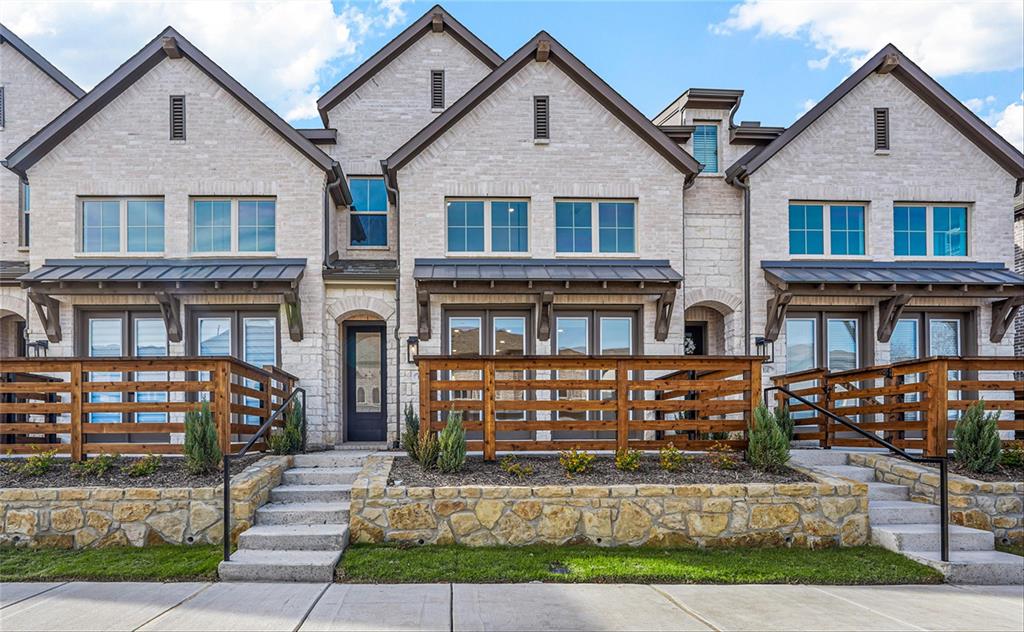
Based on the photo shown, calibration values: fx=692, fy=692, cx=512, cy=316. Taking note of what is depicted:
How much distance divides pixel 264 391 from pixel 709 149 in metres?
9.75

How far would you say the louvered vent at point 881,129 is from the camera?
43.5 ft

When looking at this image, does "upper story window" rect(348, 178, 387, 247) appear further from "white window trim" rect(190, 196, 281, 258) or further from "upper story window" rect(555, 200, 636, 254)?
"upper story window" rect(555, 200, 636, 254)

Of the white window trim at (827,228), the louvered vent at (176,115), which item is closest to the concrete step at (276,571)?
the louvered vent at (176,115)

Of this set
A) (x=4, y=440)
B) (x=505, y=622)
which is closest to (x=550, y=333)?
(x=505, y=622)

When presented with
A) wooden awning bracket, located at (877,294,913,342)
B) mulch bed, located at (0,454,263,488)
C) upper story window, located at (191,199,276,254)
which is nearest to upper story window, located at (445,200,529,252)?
upper story window, located at (191,199,276,254)

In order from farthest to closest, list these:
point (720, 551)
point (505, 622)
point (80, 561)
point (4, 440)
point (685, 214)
→ point (685, 214)
point (4, 440)
point (720, 551)
point (80, 561)
point (505, 622)

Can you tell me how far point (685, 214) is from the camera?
13.4 meters

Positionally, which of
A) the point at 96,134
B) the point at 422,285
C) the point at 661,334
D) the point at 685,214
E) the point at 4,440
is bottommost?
the point at 4,440

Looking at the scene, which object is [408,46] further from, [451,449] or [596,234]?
[451,449]

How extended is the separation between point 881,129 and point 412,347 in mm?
9849

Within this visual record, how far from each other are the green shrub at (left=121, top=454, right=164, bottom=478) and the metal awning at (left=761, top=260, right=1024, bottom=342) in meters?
10.1

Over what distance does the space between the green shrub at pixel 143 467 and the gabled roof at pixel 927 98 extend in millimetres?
10737

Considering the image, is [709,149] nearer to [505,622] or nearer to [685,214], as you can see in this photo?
[685,214]

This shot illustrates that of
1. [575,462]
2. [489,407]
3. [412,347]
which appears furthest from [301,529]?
[412,347]
